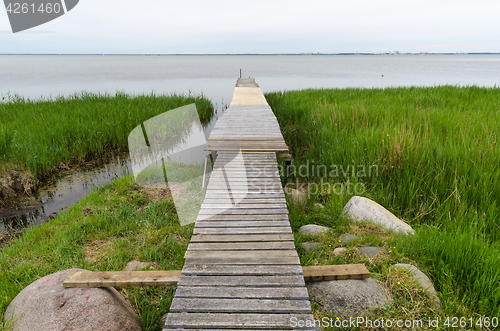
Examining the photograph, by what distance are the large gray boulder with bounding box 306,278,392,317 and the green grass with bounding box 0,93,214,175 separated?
21.9 feet

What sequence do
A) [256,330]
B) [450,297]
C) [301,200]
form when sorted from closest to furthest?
[256,330]
[450,297]
[301,200]

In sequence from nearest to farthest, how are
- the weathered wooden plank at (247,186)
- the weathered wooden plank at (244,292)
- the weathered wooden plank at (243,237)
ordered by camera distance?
the weathered wooden plank at (244,292) < the weathered wooden plank at (243,237) < the weathered wooden plank at (247,186)

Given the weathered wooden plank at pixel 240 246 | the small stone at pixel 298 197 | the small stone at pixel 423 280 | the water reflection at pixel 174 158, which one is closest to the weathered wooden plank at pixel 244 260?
the weathered wooden plank at pixel 240 246

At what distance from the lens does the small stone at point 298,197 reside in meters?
4.93

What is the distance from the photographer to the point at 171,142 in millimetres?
9602

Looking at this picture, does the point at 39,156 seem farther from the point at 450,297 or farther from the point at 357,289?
the point at 450,297

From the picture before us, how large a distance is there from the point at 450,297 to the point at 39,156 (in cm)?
801

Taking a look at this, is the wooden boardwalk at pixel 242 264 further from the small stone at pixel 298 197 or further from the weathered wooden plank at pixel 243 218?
the small stone at pixel 298 197

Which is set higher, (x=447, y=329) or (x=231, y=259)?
(x=231, y=259)

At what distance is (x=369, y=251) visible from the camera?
10.3 feet

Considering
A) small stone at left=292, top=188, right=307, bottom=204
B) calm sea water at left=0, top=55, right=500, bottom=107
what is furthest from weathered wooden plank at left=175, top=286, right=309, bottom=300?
calm sea water at left=0, top=55, right=500, bottom=107

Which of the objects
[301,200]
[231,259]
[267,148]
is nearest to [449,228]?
[301,200]

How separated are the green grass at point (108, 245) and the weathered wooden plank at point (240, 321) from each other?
616 millimetres

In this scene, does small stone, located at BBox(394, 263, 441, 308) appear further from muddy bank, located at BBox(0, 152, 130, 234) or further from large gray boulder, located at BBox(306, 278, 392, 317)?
muddy bank, located at BBox(0, 152, 130, 234)
